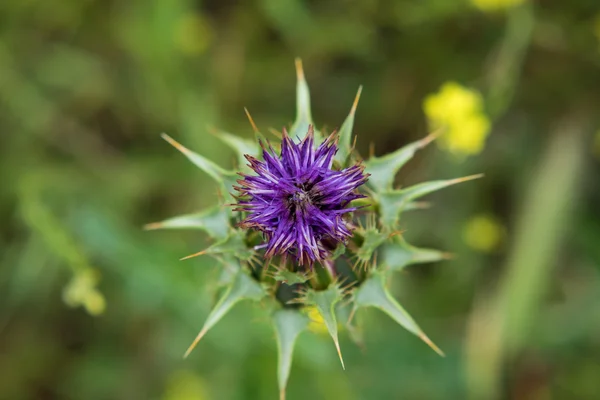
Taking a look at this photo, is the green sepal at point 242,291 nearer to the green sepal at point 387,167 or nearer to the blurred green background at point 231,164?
the green sepal at point 387,167

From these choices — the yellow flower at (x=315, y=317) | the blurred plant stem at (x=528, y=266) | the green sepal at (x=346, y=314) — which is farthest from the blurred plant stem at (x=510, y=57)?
the green sepal at (x=346, y=314)

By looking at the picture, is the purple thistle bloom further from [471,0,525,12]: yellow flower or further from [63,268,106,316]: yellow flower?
[471,0,525,12]: yellow flower

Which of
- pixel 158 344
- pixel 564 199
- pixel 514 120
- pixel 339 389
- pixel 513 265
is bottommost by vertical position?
pixel 339 389

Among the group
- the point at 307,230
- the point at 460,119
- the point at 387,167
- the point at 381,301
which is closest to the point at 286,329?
the point at 381,301

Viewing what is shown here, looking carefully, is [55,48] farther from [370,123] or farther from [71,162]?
[370,123]

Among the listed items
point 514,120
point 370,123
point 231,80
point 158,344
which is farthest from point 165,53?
point 514,120

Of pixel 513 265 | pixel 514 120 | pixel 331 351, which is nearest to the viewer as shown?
pixel 331 351
